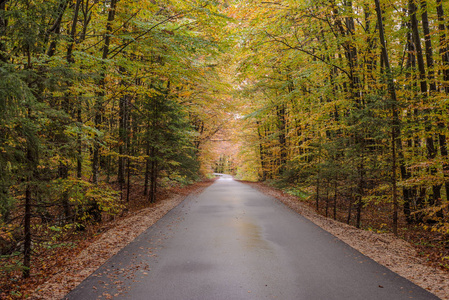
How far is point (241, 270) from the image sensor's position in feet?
15.9

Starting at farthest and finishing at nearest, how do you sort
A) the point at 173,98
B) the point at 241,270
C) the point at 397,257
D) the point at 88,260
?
the point at 173,98 < the point at 397,257 < the point at 88,260 < the point at 241,270

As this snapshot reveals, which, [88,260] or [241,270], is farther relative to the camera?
[88,260]

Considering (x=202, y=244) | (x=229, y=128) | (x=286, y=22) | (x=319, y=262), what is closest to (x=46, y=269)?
(x=202, y=244)

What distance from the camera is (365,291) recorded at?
13.4 feet

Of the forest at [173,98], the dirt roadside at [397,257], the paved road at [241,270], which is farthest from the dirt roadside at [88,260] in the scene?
the dirt roadside at [397,257]

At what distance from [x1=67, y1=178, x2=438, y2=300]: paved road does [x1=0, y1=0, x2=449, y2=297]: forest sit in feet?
5.37

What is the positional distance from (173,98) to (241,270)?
11.4 m

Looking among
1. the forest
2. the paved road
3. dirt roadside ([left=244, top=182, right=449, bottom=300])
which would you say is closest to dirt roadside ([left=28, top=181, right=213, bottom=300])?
the paved road

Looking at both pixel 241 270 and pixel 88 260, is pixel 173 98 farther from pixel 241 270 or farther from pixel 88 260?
pixel 241 270

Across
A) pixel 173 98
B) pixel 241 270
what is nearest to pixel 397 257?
pixel 241 270

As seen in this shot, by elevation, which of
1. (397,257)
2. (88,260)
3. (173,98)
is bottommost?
(397,257)

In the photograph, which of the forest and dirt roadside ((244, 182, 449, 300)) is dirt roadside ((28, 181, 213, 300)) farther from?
dirt roadside ((244, 182, 449, 300))

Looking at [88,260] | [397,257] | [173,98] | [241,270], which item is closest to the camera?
[241,270]

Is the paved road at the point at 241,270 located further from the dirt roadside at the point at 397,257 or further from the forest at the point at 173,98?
the forest at the point at 173,98
